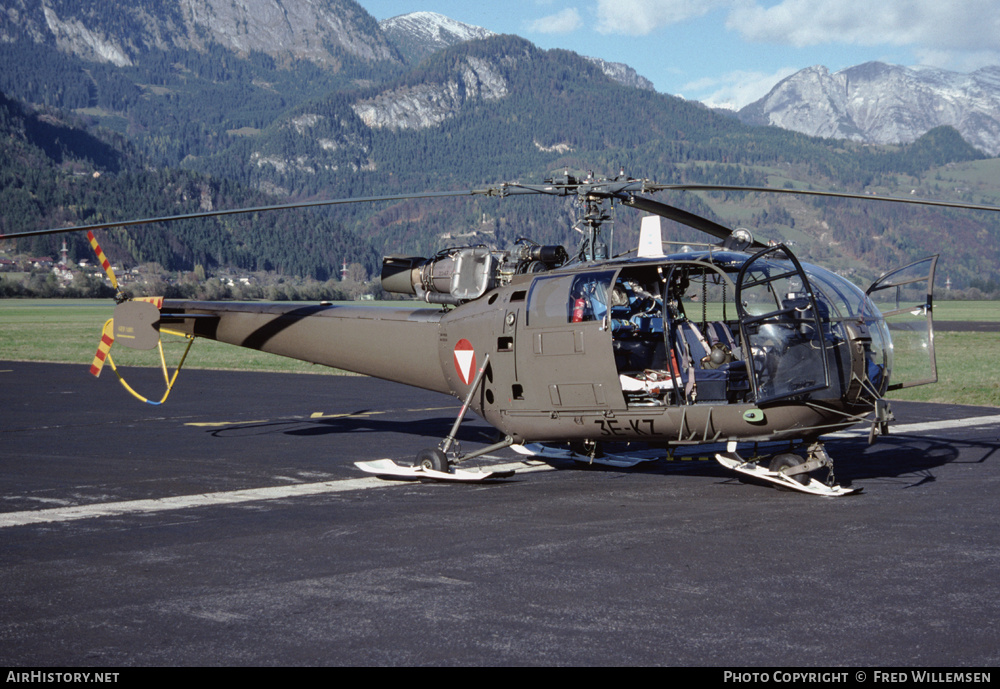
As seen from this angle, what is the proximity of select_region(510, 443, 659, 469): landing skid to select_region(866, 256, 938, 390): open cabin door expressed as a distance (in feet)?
12.8

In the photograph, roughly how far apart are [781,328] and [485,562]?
4.50m

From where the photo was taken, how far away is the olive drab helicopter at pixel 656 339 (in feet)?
35.3

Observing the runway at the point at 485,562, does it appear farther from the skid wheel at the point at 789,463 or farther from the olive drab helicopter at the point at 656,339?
the olive drab helicopter at the point at 656,339

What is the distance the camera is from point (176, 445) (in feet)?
52.1

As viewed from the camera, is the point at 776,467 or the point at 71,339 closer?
the point at 776,467

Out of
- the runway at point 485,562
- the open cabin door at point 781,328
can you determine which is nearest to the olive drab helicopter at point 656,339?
the open cabin door at point 781,328

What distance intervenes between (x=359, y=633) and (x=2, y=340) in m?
49.4

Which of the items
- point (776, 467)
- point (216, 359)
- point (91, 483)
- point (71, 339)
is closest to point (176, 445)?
point (91, 483)

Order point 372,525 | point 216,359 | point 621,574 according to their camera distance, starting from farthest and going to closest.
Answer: point 216,359 → point 372,525 → point 621,574

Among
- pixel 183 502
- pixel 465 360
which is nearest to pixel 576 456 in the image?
Result: pixel 465 360

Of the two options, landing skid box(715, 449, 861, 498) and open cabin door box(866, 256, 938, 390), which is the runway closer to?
landing skid box(715, 449, 861, 498)

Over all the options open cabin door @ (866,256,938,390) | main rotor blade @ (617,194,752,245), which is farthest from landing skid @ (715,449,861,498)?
main rotor blade @ (617,194,752,245)

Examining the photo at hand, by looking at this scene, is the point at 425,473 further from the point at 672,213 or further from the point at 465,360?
the point at 672,213
